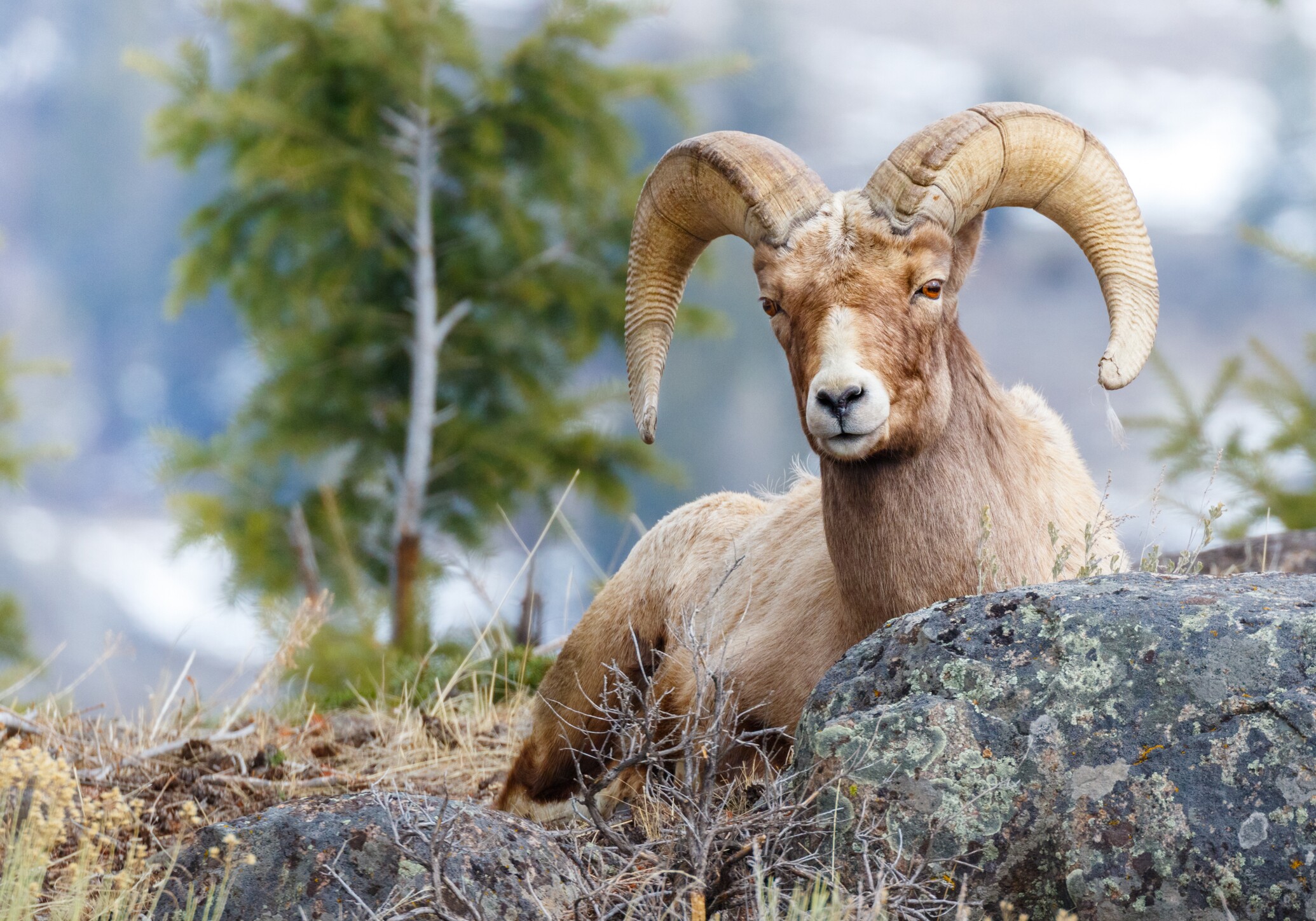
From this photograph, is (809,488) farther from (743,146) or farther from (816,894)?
(816,894)

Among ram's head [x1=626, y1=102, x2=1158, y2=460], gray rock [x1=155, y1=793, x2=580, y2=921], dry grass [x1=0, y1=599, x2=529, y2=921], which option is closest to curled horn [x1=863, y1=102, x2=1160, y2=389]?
ram's head [x1=626, y1=102, x2=1158, y2=460]

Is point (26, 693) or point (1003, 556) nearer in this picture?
point (1003, 556)

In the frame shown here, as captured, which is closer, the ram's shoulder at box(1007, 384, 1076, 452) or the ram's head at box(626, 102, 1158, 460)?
the ram's head at box(626, 102, 1158, 460)

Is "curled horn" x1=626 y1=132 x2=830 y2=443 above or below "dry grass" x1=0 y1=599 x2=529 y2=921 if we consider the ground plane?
above

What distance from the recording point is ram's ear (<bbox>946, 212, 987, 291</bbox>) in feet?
12.7

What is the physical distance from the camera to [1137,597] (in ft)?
8.04

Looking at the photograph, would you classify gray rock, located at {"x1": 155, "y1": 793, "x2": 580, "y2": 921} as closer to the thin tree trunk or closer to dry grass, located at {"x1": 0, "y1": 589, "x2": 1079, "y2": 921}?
dry grass, located at {"x1": 0, "y1": 589, "x2": 1079, "y2": 921}

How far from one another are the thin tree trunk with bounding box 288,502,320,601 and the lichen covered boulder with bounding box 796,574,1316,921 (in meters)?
6.98

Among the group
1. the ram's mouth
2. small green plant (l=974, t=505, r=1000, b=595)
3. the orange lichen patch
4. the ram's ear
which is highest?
the ram's ear

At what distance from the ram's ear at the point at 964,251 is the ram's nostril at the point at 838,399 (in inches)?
29.8

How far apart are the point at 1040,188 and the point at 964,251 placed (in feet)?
0.98

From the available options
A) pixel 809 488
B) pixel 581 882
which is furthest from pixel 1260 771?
pixel 809 488

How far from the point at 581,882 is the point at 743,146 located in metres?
2.39

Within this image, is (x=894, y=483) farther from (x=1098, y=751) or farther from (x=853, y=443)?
(x=1098, y=751)
